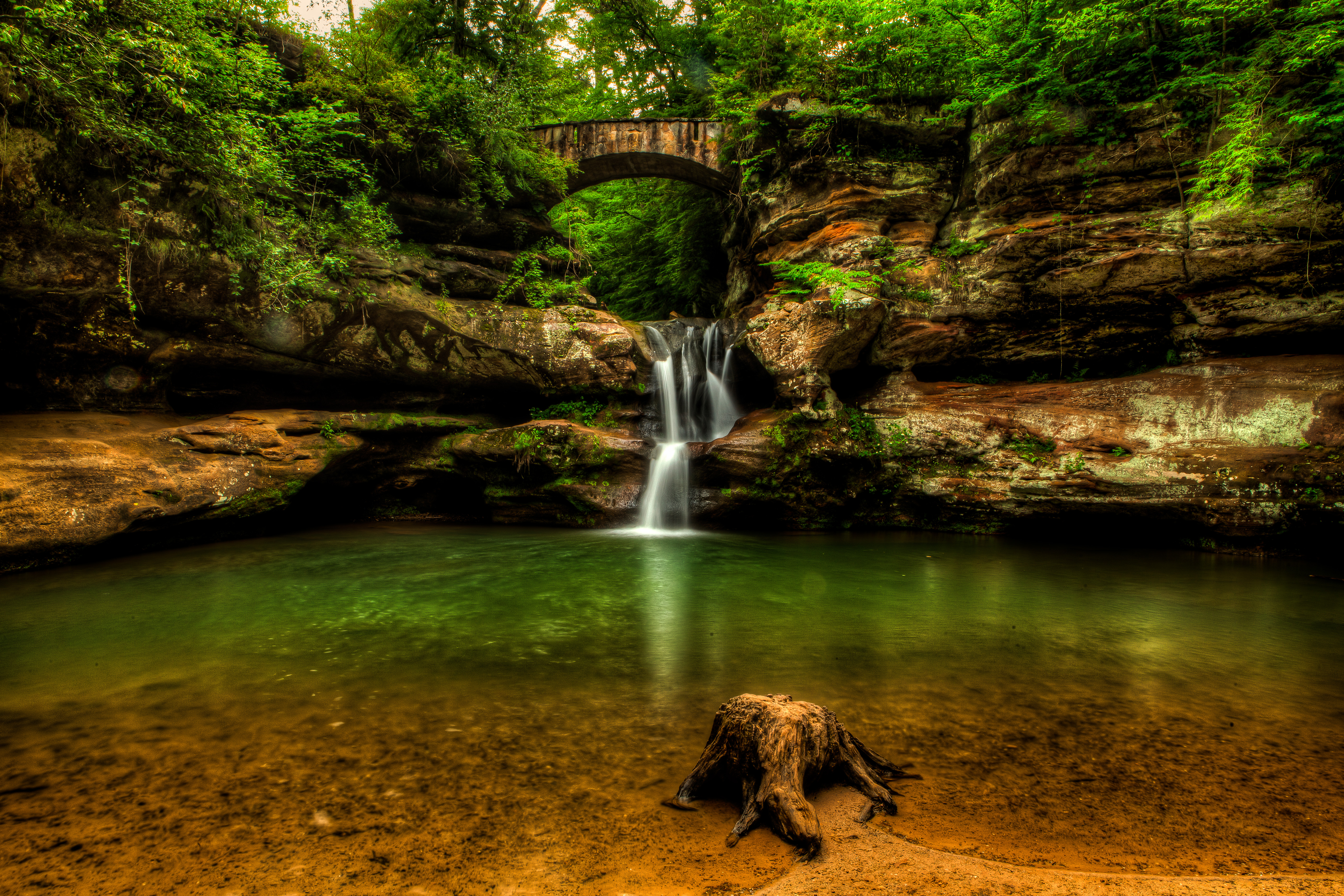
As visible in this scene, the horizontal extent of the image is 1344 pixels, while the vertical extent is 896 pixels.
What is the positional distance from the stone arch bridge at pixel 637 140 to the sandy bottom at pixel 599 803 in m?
14.5

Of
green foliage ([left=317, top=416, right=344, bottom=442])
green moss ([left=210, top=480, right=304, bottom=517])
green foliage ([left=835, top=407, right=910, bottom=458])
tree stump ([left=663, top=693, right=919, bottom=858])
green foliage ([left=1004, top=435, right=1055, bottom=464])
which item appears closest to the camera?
tree stump ([left=663, top=693, right=919, bottom=858])

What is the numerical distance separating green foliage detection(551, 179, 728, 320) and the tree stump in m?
14.3

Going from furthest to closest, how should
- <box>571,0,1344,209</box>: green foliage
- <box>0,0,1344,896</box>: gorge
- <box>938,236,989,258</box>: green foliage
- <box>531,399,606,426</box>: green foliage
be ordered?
<box>531,399,606,426</box>: green foliage
<box>938,236,989,258</box>: green foliage
<box>571,0,1344,209</box>: green foliage
<box>0,0,1344,896</box>: gorge

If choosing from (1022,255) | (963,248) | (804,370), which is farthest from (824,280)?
(1022,255)

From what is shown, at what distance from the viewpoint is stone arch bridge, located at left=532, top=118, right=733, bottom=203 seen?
1453 cm

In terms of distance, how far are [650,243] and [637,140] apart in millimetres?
6271

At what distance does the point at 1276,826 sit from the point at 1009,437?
8.60 m

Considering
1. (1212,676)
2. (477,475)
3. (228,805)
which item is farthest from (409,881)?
(477,475)

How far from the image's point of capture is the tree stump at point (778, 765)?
81.8 inches

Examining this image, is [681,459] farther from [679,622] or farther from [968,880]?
[968,880]

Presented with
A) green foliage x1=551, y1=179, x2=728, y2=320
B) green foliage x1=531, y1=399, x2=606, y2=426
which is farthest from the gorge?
green foliage x1=551, y1=179, x2=728, y2=320

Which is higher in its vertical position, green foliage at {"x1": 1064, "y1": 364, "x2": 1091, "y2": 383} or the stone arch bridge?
the stone arch bridge

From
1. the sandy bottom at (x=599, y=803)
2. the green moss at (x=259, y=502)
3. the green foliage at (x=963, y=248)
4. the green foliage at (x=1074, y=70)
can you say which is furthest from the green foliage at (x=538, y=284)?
the sandy bottom at (x=599, y=803)

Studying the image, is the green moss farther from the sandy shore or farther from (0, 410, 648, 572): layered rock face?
the sandy shore
